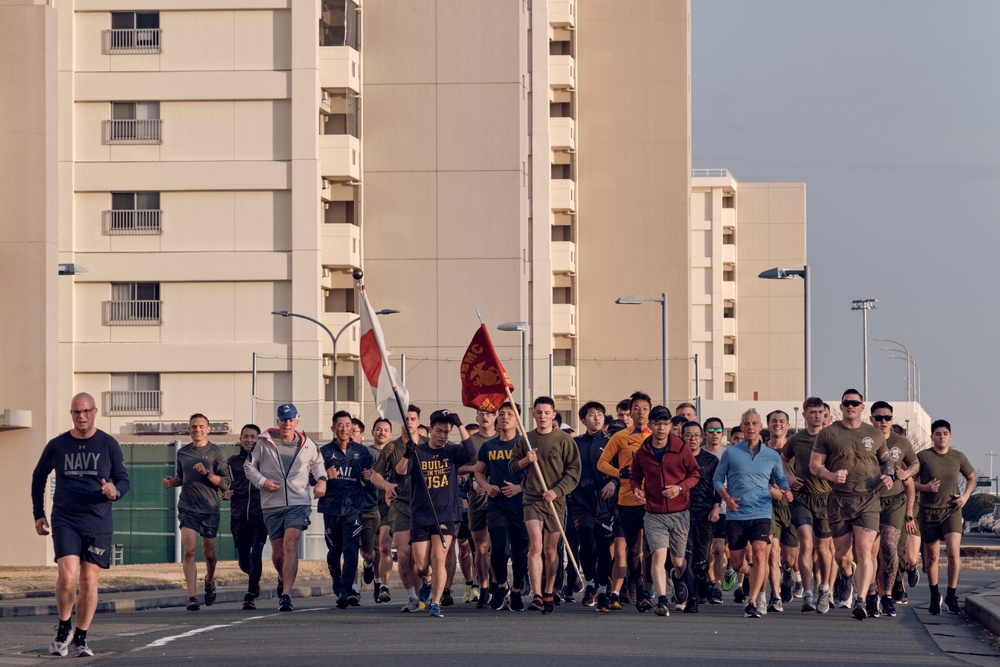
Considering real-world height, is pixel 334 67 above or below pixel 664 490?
above

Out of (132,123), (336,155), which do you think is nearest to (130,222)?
(132,123)

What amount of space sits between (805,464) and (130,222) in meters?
39.6

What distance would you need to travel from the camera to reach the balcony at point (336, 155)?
56250mm

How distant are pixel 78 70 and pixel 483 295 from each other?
14207 millimetres

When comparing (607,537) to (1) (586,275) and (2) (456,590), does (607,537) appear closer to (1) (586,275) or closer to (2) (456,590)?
(2) (456,590)

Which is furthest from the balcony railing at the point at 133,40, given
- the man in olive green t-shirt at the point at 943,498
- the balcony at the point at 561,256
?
the man in olive green t-shirt at the point at 943,498

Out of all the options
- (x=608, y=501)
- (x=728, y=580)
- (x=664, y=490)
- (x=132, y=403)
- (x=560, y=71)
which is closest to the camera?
(x=664, y=490)

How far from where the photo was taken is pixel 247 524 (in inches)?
725

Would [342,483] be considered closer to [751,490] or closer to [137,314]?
[751,490]

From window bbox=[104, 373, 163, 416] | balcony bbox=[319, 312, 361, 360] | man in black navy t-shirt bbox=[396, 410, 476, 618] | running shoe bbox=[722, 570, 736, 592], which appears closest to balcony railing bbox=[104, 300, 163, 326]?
window bbox=[104, 373, 163, 416]

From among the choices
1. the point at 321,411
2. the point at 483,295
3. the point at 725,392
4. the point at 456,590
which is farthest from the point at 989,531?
the point at 456,590

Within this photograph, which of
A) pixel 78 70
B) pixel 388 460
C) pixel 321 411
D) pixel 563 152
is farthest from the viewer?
pixel 563 152

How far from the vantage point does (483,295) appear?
188 feet

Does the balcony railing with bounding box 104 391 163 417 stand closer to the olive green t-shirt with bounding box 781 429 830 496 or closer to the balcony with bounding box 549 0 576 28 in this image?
the balcony with bounding box 549 0 576 28
